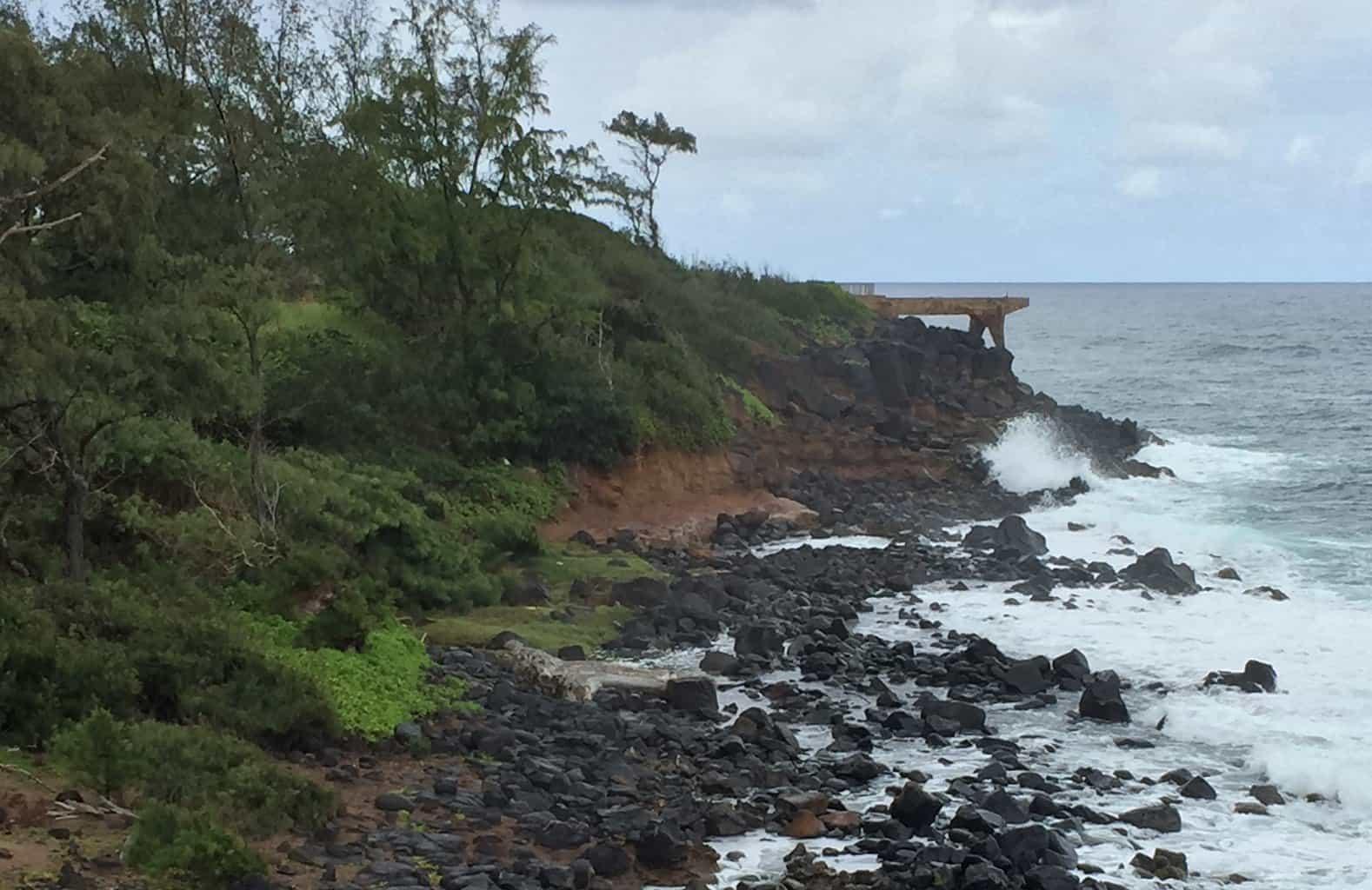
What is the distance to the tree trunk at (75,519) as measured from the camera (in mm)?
12336

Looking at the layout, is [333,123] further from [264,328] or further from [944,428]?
[944,428]

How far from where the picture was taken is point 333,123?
26.3 meters

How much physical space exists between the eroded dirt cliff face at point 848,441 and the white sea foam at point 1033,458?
0.49 metres

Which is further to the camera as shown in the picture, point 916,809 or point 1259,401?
point 1259,401

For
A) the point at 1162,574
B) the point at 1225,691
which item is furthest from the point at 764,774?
the point at 1162,574

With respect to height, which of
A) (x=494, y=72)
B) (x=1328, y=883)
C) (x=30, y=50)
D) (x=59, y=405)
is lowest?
(x=1328, y=883)

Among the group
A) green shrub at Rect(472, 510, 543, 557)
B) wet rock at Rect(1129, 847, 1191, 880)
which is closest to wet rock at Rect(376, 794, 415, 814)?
wet rock at Rect(1129, 847, 1191, 880)

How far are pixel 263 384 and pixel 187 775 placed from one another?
7.79 m

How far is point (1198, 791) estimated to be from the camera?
12250 mm

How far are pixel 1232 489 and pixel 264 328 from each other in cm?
2352

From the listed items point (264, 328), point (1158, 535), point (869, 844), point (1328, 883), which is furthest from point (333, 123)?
point (1328, 883)

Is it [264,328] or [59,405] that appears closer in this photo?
[59,405]

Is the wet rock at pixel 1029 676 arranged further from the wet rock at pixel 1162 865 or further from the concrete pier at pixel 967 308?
the concrete pier at pixel 967 308

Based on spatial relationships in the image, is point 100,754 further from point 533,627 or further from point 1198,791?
point 1198,791
